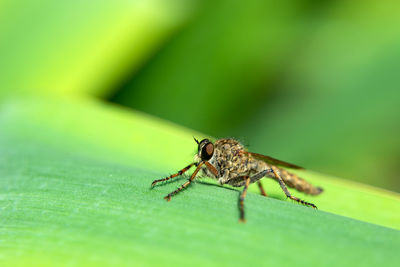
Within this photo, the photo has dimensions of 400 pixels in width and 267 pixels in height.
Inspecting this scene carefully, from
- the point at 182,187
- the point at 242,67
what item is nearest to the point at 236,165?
the point at 182,187

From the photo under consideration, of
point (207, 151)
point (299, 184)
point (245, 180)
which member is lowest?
point (299, 184)

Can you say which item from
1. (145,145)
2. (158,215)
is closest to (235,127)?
(145,145)

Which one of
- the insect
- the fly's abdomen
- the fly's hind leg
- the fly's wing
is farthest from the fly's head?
the fly's abdomen

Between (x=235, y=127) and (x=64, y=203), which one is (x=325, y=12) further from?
(x=64, y=203)

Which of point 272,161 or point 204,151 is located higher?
point 204,151

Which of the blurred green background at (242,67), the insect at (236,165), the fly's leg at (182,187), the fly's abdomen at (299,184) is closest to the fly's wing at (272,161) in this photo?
the insect at (236,165)

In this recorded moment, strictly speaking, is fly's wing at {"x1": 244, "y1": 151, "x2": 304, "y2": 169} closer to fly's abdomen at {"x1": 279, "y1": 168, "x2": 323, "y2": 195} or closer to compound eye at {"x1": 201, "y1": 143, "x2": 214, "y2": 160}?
fly's abdomen at {"x1": 279, "y1": 168, "x2": 323, "y2": 195}

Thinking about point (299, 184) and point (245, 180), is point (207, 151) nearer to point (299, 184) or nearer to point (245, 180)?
point (245, 180)

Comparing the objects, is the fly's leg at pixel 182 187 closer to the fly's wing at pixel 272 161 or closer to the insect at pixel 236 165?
the insect at pixel 236 165
